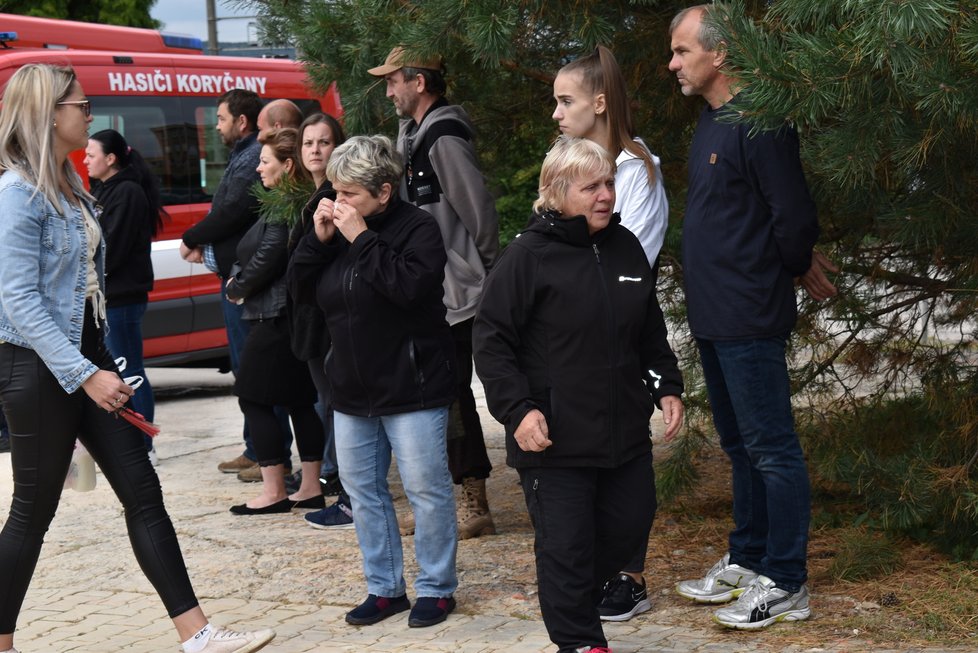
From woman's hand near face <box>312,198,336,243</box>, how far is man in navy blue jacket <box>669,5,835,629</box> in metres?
1.19

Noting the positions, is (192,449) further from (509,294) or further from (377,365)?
(509,294)

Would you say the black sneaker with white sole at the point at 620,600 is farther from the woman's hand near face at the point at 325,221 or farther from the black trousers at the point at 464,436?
the woman's hand near face at the point at 325,221

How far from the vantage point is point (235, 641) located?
4219 millimetres

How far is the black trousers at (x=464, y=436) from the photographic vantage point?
5496mm

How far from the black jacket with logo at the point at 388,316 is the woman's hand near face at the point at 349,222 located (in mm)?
24

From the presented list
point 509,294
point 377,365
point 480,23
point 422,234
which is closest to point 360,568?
point 377,365

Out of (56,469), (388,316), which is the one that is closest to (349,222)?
(388,316)

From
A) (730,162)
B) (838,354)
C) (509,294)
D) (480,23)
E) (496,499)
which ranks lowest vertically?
(496,499)

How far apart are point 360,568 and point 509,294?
6.06 feet

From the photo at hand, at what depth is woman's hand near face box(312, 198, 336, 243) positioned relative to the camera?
4.52 m

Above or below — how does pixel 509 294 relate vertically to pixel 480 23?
below

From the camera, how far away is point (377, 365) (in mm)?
4461

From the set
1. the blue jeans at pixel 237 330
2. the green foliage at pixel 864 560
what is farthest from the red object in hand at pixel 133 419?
the blue jeans at pixel 237 330

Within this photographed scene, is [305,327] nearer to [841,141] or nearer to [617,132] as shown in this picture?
[617,132]
